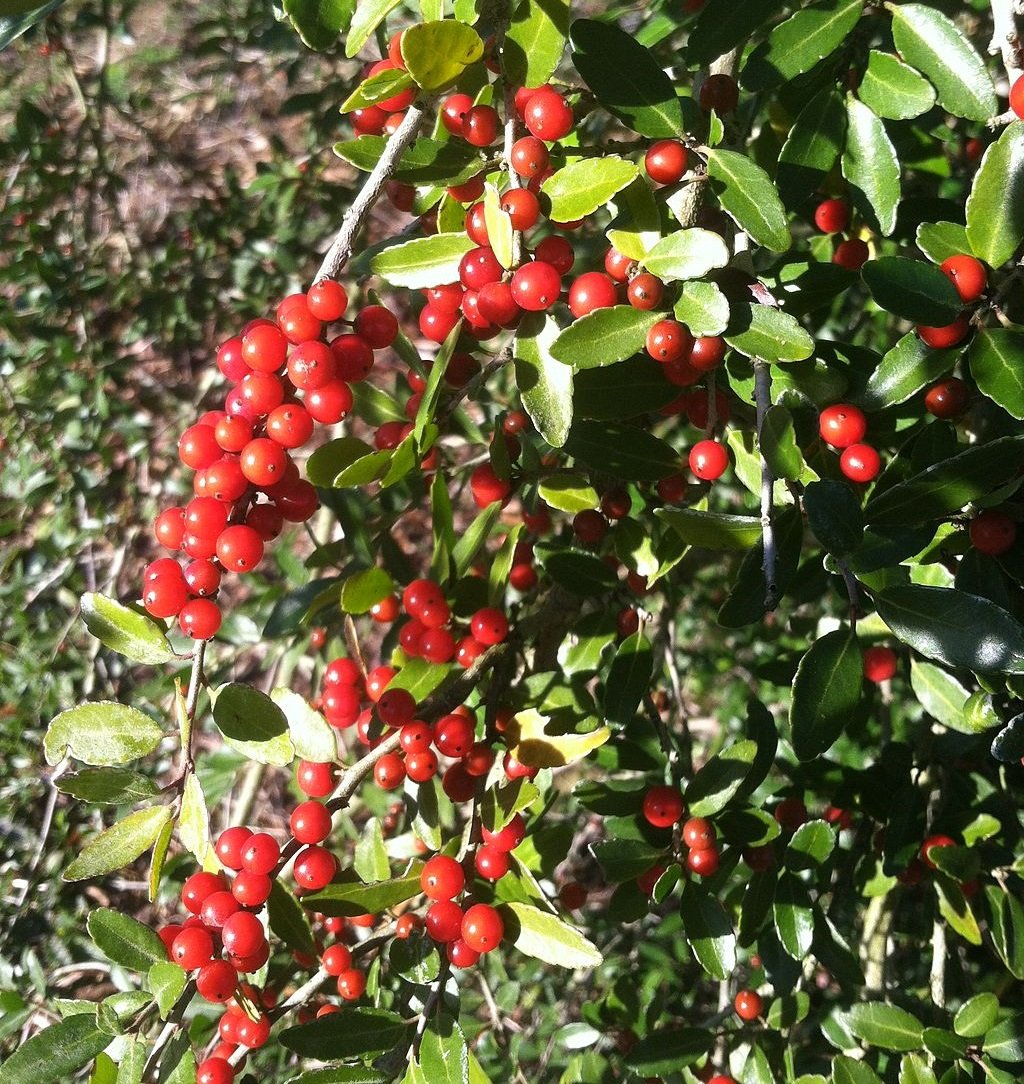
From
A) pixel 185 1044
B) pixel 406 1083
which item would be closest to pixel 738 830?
pixel 406 1083

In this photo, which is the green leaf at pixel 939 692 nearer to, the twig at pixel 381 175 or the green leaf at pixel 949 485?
the green leaf at pixel 949 485

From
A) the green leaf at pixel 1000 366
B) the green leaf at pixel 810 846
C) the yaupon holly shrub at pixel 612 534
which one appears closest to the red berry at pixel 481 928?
the yaupon holly shrub at pixel 612 534

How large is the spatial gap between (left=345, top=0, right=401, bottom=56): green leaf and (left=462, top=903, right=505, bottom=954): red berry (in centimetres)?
121

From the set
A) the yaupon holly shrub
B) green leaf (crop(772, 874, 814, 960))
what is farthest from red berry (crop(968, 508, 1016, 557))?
green leaf (crop(772, 874, 814, 960))

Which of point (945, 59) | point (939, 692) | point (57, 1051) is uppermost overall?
point (945, 59)

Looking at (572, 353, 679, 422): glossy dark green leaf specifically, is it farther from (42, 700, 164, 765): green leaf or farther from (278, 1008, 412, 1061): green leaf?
(278, 1008, 412, 1061): green leaf

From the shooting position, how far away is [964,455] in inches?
43.1

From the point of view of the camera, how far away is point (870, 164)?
139 cm

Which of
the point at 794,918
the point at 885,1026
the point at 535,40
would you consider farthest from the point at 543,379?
the point at 885,1026

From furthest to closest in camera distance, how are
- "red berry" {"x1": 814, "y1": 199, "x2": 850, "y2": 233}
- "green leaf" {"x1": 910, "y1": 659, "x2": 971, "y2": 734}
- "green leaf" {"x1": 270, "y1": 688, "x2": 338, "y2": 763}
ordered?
"red berry" {"x1": 814, "y1": 199, "x2": 850, "y2": 233}
"green leaf" {"x1": 910, "y1": 659, "x2": 971, "y2": 734}
"green leaf" {"x1": 270, "y1": 688, "x2": 338, "y2": 763}

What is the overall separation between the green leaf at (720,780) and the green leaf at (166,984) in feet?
2.81

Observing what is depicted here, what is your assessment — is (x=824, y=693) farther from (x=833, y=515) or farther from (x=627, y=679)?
(x=627, y=679)

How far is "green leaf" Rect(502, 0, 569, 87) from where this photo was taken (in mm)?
1166

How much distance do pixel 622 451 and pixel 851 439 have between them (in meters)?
0.35
